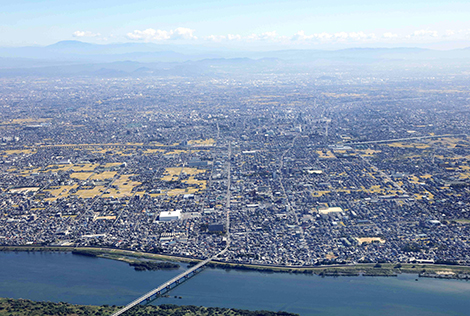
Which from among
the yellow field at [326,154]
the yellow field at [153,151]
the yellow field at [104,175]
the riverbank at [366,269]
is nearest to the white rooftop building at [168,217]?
the riverbank at [366,269]

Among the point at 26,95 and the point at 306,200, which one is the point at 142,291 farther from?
the point at 26,95

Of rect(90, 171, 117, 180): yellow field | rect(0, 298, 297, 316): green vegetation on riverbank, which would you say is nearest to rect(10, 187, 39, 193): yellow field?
rect(90, 171, 117, 180): yellow field

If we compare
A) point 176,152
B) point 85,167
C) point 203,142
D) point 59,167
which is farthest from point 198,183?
point 203,142

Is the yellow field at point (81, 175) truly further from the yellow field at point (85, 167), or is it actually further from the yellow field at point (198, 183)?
the yellow field at point (198, 183)

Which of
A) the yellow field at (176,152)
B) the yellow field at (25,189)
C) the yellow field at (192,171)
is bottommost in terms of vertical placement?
the yellow field at (25,189)

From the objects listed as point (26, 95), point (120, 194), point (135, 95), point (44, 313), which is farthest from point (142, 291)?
point (26, 95)

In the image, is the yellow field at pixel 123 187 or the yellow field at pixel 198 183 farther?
the yellow field at pixel 198 183

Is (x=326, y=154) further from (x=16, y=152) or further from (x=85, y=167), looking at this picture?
(x=16, y=152)
